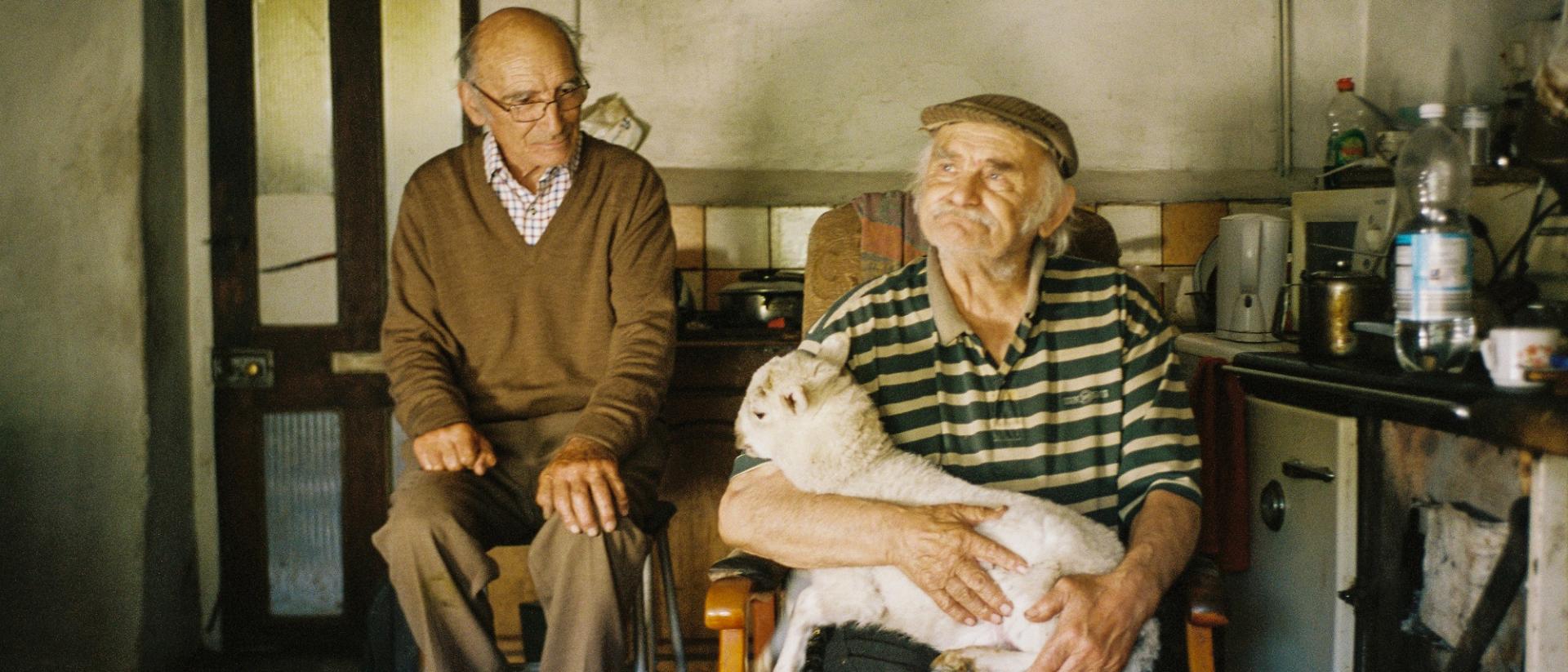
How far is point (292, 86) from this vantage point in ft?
10.2

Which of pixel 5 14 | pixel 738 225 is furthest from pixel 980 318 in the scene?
pixel 5 14

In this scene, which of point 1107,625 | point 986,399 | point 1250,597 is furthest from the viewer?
point 1250,597

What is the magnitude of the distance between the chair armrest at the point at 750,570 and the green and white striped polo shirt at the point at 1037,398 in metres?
0.16

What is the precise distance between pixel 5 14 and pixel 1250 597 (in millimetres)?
3400

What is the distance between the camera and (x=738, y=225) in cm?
322

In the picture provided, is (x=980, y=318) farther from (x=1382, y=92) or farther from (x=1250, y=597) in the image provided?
(x=1382, y=92)

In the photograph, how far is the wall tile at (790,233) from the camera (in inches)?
127

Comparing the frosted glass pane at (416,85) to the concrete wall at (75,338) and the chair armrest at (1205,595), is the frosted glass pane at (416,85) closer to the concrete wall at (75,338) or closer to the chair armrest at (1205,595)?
the concrete wall at (75,338)

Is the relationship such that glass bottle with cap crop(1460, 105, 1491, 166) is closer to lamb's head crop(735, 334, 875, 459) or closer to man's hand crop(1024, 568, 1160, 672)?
man's hand crop(1024, 568, 1160, 672)

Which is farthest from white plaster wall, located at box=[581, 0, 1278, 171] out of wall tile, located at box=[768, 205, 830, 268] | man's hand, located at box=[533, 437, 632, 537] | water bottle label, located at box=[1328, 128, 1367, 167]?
man's hand, located at box=[533, 437, 632, 537]

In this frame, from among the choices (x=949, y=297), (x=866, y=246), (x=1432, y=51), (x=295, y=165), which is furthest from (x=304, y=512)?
(x=1432, y=51)

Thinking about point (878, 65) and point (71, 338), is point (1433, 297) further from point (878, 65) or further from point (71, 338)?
point (71, 338)

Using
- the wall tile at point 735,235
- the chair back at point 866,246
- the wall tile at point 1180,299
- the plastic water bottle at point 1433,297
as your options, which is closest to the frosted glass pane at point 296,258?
the wall tile at point 735,235

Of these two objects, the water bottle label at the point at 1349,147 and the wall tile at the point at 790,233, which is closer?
the water bottle label at the point at 1349,147
